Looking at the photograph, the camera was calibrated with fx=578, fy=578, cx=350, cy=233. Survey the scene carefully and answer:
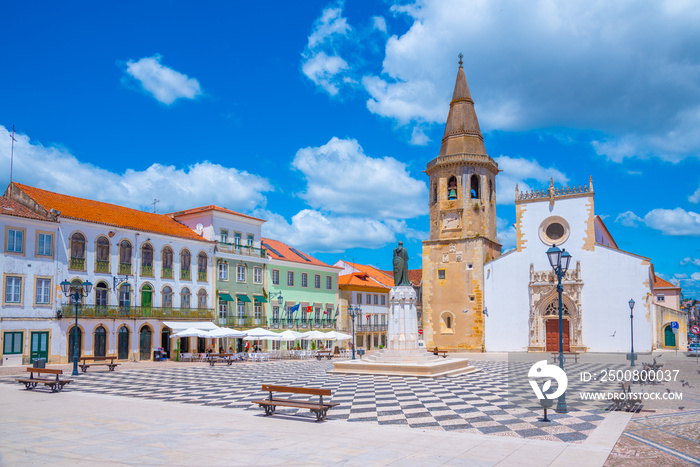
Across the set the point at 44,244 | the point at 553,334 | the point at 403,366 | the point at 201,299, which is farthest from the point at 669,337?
the point at 44,244

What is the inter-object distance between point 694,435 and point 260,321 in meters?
36.3

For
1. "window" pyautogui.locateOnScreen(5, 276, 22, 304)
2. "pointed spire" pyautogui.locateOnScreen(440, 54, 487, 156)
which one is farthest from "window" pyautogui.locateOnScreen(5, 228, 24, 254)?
"pointed spire" pyautogui.locateOnScreen(440, 54, 487, 156)

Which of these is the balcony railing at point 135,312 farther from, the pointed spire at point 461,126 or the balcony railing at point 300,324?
the pointed spire at point 461,126

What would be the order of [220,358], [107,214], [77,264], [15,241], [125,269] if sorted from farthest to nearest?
[107,214] → [125,269] → [220,358] → [77,264] → [15,241]

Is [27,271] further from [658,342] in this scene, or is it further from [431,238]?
[658,342]

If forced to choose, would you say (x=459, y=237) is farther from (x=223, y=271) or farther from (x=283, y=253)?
(x=223, y=271)

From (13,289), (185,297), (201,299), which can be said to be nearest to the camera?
(13,289)

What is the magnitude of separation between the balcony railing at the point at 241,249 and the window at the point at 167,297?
16.8ft

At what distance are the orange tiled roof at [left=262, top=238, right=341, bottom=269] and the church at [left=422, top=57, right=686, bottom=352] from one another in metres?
10.3

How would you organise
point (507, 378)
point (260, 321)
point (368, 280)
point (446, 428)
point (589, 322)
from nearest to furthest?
1. point (446, 428)
2. point (507, 378)
3. point (589, 322)
4. point (260, 321)
5. point (368, 280)

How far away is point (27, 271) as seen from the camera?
3078cm

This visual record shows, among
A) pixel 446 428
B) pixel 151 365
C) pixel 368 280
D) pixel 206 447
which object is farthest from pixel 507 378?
pixel 368 280

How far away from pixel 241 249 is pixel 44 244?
14.8 m

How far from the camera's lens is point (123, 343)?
114 ft
